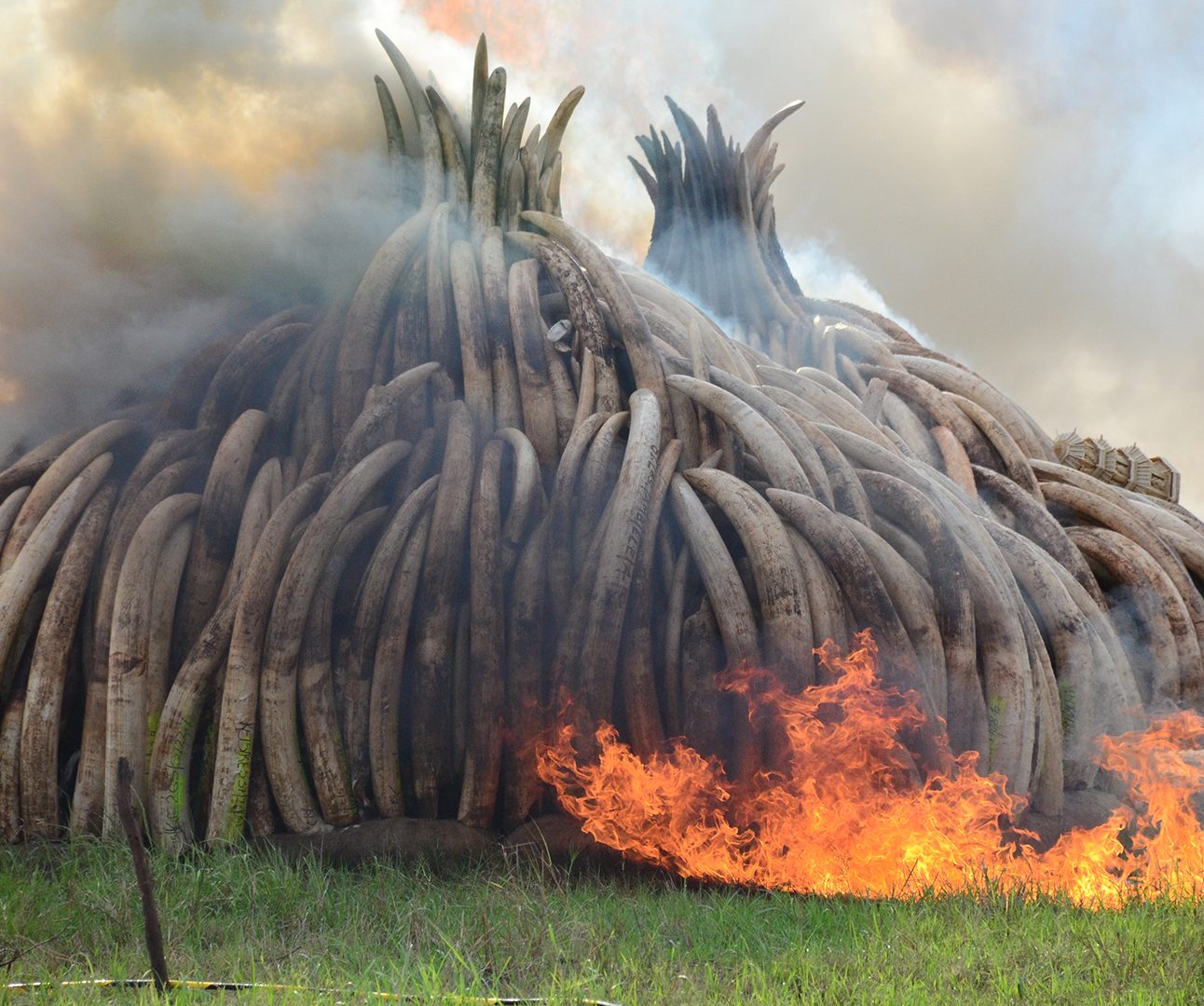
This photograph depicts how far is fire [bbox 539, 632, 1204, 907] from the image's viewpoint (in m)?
4.83

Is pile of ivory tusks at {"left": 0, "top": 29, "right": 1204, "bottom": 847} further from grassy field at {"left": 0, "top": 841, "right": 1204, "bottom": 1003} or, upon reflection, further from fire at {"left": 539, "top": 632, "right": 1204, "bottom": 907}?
grassy field at {"left": 0, "top": 841, "right": 1204, "bottom": 1003}

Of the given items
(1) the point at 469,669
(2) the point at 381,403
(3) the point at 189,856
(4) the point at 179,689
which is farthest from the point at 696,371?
(3) the point at 189,856

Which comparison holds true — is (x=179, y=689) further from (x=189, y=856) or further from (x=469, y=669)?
(x=469, y=669)

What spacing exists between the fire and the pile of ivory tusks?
111 mm

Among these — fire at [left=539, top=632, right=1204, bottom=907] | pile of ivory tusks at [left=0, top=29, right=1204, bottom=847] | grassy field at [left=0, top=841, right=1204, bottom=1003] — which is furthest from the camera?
pile of ivory tusks at [left=0, top=29, right=1204, bottom=847]

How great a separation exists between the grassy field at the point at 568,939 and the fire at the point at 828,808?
22cm

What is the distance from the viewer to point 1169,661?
270 inches

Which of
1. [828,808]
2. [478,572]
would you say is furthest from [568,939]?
[478,572]

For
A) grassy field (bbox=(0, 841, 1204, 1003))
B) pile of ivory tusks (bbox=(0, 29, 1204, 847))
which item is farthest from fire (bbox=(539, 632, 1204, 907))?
grassy field (bbox=(0, 841, 1204, 1003))

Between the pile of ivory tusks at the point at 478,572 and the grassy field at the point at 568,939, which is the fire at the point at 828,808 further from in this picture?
the grassy field at the point at 568,939

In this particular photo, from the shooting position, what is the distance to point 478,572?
5.31 meters

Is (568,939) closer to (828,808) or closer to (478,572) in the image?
(828,808)

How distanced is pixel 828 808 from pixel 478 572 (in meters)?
1.80

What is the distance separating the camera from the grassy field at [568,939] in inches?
131
